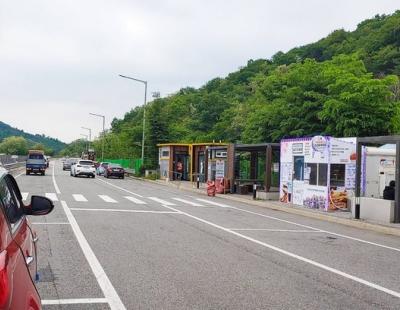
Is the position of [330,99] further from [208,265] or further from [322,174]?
[208,265]

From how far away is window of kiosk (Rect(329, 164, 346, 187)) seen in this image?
73.7 ft

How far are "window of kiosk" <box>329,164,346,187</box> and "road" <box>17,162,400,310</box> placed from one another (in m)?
6.82

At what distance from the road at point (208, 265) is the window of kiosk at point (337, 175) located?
22.4 feet

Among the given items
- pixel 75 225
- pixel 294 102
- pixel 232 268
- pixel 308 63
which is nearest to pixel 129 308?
pixel 232 268

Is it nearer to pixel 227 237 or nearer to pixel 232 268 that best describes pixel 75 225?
pixel 227 237

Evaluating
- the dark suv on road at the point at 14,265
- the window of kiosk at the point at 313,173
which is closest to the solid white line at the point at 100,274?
the dark suv on road at the point at 14,265

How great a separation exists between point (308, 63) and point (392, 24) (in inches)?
1383

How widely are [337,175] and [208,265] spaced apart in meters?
14.9

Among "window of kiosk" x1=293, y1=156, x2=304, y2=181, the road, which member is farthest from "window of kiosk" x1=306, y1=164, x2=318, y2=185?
the road

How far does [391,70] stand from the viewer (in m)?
60.0

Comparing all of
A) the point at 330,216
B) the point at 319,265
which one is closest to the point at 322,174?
the point at 330,216

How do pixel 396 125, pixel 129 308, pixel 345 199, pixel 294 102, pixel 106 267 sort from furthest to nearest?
pixel 294 102
pixel 396 125
pixel 345 199
pixel 106 267
pixel 129 308

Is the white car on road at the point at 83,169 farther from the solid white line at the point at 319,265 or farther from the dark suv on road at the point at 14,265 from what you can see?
the dark suv on road at the point at 14,265

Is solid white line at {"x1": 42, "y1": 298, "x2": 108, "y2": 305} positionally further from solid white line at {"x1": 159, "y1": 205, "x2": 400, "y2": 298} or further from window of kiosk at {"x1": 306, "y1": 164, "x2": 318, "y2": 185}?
window of kiosk at {"x1": 306, "y1": 164, "x2": 318, "y2": 185}
